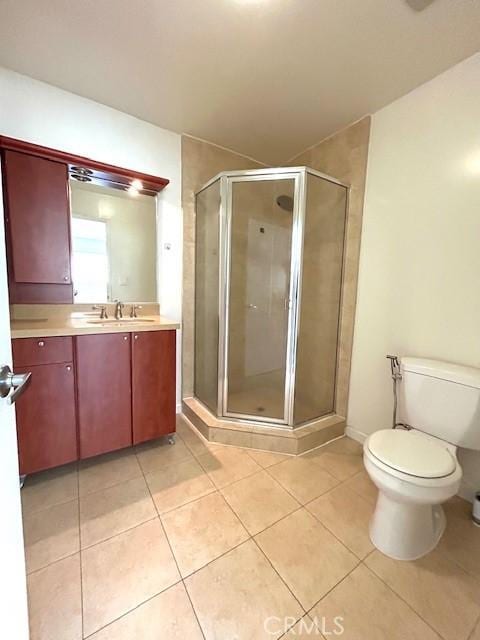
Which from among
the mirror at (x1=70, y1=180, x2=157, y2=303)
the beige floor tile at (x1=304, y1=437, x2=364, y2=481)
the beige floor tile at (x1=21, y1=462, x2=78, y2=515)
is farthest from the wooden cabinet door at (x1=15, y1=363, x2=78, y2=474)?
the beige floor tile at (x1=304, y1=437, x2=364, y2=481)

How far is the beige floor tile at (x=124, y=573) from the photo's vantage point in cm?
95

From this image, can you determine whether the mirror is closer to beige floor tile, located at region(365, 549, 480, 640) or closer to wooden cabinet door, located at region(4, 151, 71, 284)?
wooden cabinet door, located at region(4, 151, 71, 284)

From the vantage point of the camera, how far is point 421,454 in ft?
3.95

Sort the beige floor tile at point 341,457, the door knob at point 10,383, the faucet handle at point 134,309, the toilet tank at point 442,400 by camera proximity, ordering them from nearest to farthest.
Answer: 1. the door knob at point 10,383
2. the toilet tank at point 442,400
3. the beige floor tile at point 341,457
4. the faucet handle at point 134,309

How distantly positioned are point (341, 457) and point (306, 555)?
0.81m

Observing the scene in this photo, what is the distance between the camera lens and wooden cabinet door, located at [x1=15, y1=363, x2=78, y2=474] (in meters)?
1.42

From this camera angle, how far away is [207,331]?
225 cm

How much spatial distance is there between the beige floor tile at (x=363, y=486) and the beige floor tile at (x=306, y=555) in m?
0.36

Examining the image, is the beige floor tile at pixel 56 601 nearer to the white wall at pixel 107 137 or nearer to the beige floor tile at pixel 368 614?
the beige floor tile at pixel 368 614

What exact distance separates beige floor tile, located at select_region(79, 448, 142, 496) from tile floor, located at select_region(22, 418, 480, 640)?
10 millimetres

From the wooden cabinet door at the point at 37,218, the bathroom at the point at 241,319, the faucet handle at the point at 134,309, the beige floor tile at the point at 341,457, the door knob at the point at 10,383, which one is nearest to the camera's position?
the door knob at the point at 10,383

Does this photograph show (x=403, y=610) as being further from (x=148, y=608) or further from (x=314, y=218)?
(x=314, y=218)

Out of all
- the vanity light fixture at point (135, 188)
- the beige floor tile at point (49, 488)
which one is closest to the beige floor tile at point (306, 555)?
the beige floor tile at point (49, 488)

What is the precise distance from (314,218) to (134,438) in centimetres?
195
